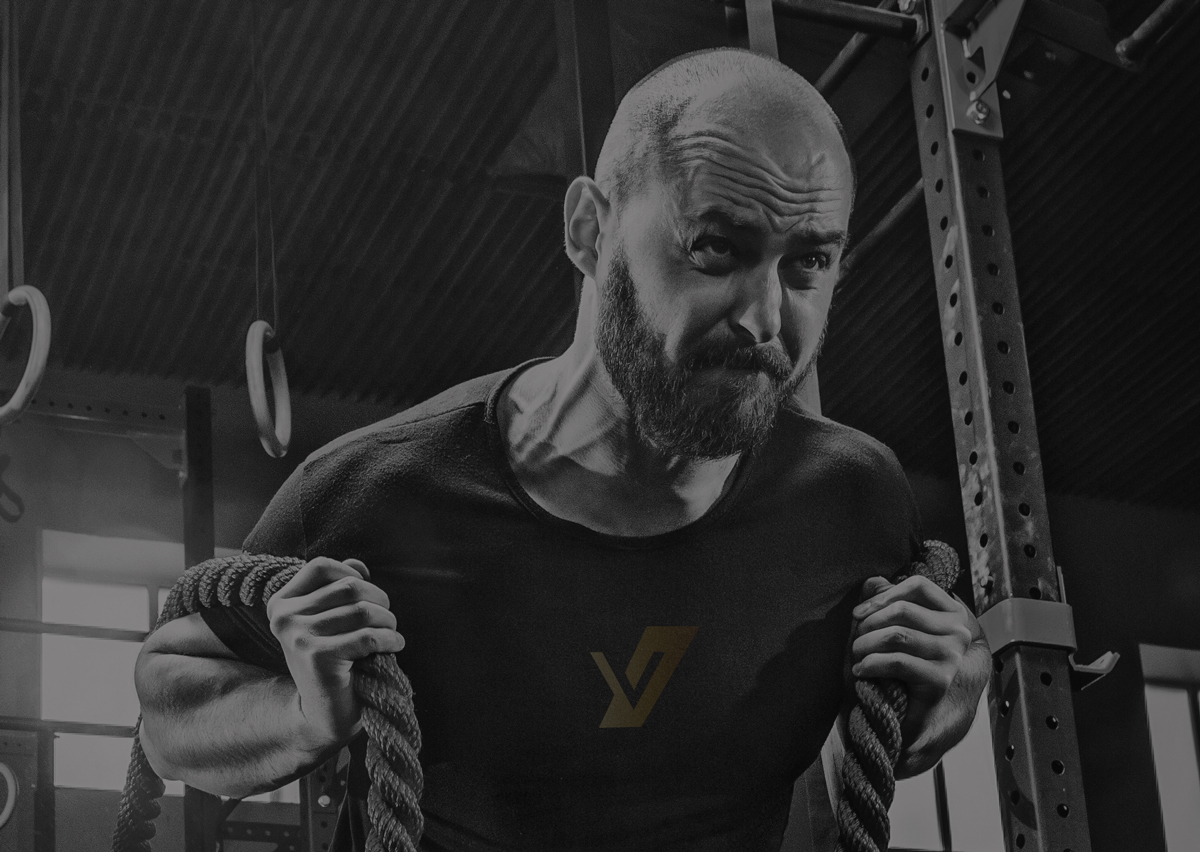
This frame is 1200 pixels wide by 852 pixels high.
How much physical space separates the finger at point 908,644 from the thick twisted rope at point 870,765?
0.03 m

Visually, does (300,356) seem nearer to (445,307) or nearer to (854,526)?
(445,307)

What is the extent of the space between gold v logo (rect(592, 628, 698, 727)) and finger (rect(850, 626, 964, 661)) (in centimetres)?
15

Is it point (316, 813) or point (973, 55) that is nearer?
point (973, 55)

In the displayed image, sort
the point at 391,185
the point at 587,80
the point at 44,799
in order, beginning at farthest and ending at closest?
the point at 391,185 < the point at 44,799 < the point at 587,80

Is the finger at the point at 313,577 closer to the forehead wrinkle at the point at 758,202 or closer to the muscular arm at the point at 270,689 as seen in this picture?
the muscular arm at the point at 270,689

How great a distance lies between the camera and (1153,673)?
819 centimetres

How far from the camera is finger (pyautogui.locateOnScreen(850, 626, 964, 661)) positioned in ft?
3.91

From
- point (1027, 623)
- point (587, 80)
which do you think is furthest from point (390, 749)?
point (1027, 623)

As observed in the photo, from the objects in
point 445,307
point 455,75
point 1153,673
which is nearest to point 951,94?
point 455,75

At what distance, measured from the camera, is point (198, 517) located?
9.79 ft

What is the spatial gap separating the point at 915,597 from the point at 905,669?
0.07 m

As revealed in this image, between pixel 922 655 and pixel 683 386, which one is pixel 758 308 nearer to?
pixel 683 386

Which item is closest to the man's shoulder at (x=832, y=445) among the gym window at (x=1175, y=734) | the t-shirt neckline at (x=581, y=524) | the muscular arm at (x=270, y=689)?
the t-shirt neckline at (x=581, y=524)

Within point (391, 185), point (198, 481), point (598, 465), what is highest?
point (391, 185)
